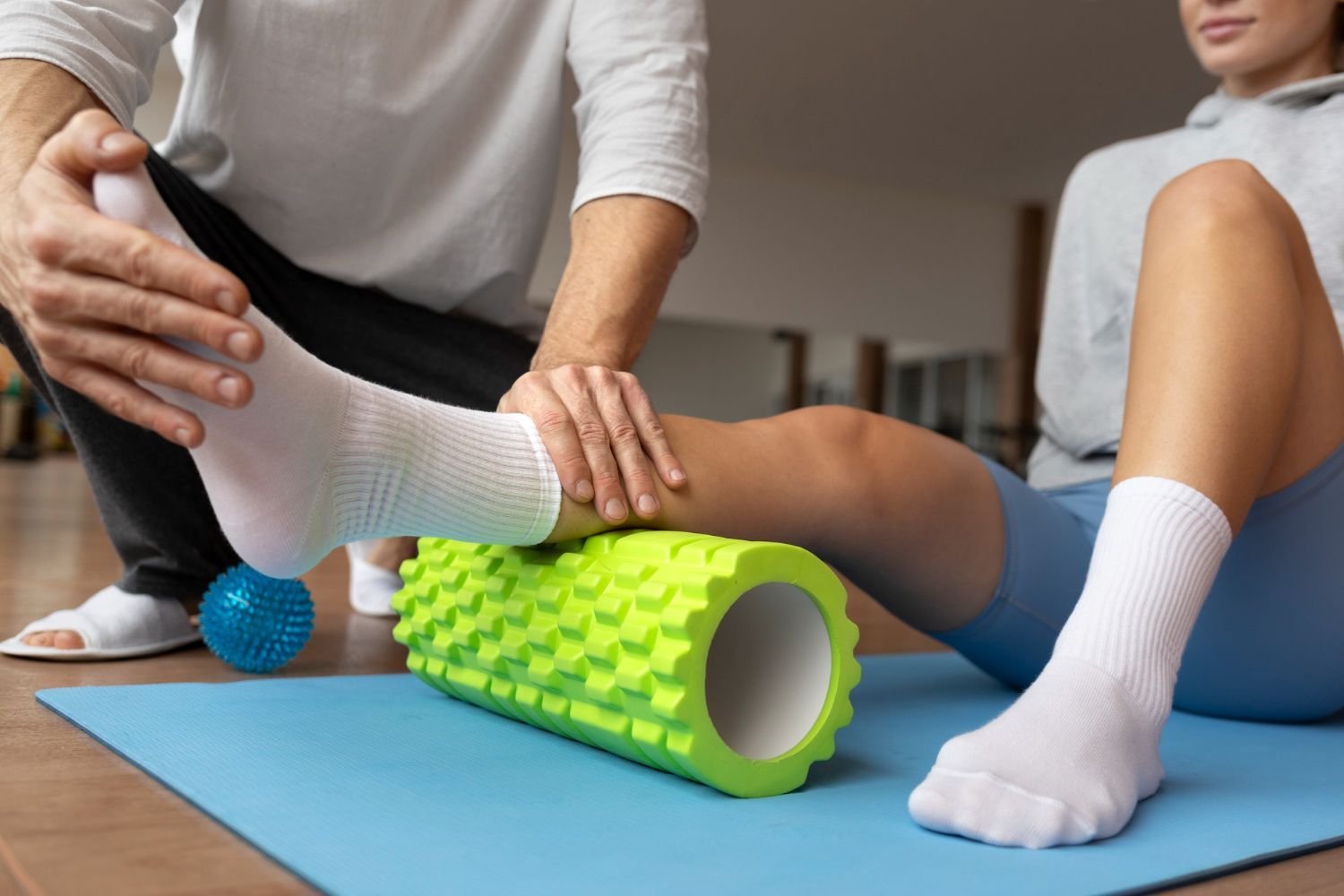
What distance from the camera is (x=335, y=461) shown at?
2.50 ft

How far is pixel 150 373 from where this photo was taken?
2.08 ft

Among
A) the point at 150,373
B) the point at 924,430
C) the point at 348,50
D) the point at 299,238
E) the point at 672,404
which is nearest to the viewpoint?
the point at 150,373

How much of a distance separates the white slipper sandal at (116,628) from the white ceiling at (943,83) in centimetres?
503

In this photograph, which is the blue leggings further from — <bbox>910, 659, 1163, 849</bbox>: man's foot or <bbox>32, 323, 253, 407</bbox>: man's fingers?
<bbox>32, 323, 253, 407</bbox>: man's fingers

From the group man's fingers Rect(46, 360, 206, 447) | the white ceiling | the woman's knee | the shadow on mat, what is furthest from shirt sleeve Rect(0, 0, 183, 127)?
the white ceiling

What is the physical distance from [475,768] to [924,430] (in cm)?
49

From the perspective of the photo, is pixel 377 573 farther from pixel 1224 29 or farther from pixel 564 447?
pixel 1224 29

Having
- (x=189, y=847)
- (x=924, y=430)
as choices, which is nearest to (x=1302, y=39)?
(x=924, y=430)

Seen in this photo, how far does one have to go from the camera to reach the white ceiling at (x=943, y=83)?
19.0 feet

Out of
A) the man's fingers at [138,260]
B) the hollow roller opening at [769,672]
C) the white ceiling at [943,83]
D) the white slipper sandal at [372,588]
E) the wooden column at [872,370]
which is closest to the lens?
the man's fingers at [138,260]

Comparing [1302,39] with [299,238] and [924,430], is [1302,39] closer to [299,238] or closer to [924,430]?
[924,430]

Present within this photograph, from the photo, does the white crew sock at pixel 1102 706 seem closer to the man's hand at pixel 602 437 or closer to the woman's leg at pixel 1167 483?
the woman's leg at pixel 1167 483

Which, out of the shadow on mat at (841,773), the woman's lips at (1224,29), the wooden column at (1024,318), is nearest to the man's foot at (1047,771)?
the shadow on mat at (841,773)

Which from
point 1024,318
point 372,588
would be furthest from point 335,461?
point 1024,318
